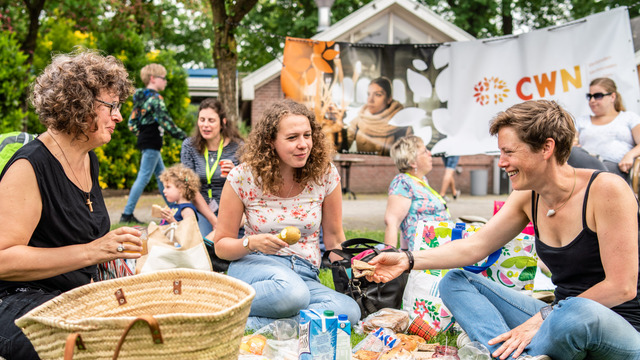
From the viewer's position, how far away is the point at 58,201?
100 inches

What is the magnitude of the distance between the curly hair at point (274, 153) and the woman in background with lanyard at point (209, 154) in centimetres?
193

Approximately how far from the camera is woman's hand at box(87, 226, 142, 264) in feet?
8.07

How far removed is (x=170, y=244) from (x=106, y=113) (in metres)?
1.73

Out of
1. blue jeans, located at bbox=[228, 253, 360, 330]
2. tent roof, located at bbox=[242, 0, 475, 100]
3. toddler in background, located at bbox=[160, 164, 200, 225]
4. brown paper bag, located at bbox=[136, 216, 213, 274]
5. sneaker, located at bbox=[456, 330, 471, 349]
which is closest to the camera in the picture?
sneaker, located at bbox=[456, 330, 471, 349]

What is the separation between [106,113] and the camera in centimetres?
271

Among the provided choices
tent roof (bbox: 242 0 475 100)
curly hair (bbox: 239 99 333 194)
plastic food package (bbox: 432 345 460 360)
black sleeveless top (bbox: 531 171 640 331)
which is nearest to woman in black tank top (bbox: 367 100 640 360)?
black sleeveless top (bbox: 531 171 640 331)

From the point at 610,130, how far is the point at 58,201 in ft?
19.6

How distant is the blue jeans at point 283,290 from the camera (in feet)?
10.9

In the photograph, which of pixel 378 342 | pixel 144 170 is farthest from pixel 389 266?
pixel 144 170

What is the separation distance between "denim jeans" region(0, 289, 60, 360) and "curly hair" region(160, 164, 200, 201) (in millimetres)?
2759

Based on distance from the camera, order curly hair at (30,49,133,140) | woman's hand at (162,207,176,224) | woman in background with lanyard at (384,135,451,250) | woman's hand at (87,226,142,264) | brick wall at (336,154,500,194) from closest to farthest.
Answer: woman's hand at (87,226,142,264) → curly hair at (30,49,133,140) → woman in background with lanyard at (384,135,451,250) → woman's hand at (162,207,176,224) → brick wall at (336,154,500,194)

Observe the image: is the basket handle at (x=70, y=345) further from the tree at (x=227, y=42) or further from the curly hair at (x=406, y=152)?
the tree at (x=227, y=42)

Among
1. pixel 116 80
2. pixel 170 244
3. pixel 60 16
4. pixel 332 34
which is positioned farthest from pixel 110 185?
pixel 116 80

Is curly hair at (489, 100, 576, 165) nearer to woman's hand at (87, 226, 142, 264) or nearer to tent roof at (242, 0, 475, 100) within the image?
woman's hand at (87, 226, 142, 264)
